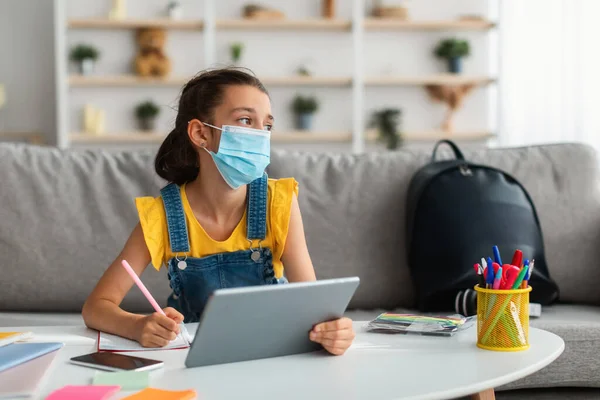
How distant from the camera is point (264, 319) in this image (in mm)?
978

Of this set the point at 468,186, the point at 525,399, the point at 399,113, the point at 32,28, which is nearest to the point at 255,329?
the point at 525,399

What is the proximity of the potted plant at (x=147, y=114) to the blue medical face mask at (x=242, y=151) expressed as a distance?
3.93m

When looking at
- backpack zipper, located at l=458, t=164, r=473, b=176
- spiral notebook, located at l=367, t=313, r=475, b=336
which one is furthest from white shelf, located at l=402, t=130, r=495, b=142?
spiral notebook, located at l=367, t=313, r=475, b=336

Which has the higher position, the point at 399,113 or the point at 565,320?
the point at 399,113

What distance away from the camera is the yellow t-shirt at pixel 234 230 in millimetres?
1529

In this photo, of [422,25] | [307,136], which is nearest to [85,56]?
[307,136]

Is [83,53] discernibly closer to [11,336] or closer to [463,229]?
[463,229]

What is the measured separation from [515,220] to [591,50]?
12.3ft

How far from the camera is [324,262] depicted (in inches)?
84.3

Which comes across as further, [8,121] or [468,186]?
[8,121]

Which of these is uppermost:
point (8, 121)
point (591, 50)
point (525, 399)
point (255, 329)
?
point (591, 50)

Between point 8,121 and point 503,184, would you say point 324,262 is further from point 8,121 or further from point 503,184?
point 8,121

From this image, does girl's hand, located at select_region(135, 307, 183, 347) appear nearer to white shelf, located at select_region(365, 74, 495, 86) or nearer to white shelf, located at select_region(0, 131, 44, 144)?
white shelf, located at select_region(365, 74, 495, 86)

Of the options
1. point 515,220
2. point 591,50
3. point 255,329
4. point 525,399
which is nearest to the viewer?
point 255,329
